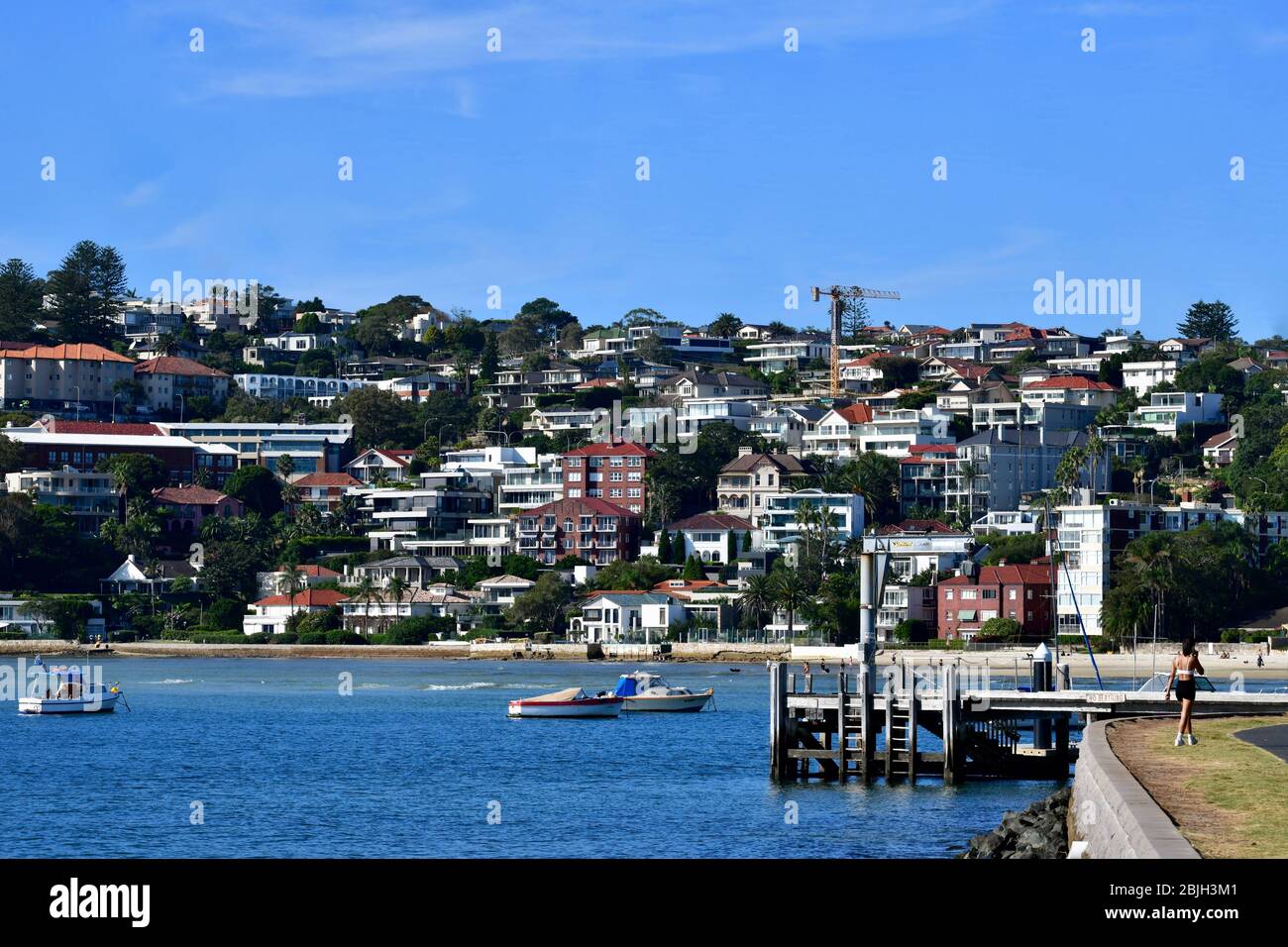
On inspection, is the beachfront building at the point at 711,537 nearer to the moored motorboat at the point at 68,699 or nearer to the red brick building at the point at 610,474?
the red brick building at the point at 610,474

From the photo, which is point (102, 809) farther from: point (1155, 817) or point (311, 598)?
point (311, 598)

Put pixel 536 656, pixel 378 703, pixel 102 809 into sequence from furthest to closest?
pixel 536 656 < pixel 378 703 < pixel 102 809

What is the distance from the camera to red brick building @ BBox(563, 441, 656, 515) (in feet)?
558

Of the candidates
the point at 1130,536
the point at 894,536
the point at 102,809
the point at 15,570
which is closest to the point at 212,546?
the point at 15,570

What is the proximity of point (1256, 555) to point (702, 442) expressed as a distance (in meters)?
57.2

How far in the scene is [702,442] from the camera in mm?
178875

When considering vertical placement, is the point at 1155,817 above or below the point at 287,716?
above

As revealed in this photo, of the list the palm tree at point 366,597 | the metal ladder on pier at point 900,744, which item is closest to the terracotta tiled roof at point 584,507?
the palm tree at point 366,597

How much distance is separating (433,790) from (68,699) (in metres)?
38.6

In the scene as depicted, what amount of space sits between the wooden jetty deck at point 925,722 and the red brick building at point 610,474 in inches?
4800

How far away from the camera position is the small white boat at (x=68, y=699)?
82.6m

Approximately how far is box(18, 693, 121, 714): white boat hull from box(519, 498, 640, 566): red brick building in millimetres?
78410
